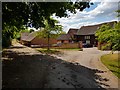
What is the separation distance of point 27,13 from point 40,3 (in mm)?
2123

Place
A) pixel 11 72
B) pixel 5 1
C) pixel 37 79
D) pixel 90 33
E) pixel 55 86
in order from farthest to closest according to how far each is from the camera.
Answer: pixel 90 33
pixel 11 72
pixel 5 1
pixel 37 79
pixel 55 86

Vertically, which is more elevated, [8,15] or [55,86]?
[8,15]

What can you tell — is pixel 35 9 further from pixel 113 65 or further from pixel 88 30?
pixel 88 30

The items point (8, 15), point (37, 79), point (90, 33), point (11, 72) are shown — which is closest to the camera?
point (37, 79)

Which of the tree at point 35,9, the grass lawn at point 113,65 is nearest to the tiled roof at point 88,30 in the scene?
the grass lawn at point 113,65

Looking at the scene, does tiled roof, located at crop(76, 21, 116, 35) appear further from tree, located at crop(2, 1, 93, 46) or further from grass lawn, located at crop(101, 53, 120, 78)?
tree, located at crop(2, 1, 93, 46)

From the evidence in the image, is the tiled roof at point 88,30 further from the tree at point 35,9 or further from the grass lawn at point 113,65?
the tree at point 35,9

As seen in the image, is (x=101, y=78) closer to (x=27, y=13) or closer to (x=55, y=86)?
(x=55, y=86)

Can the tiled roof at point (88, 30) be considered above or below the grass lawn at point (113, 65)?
above

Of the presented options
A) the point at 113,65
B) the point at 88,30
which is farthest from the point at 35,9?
the point at 88,30

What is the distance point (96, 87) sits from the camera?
12516mm

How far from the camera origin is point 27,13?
17.0m

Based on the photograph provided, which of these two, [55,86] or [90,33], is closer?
[55,86]

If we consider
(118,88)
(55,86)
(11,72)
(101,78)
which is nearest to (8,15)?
(11,72)
